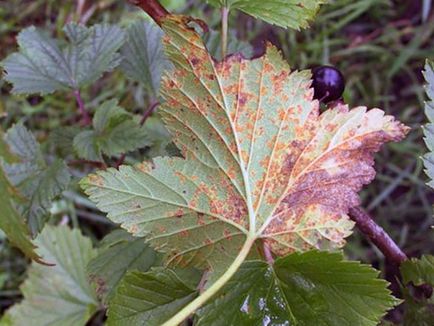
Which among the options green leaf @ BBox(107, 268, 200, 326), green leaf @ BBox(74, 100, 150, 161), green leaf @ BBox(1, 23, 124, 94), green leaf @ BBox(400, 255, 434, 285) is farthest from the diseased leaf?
green leaf @ BBox(1, 23, 124, 94)

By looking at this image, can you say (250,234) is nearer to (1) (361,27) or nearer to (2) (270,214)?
(2) (270,214)

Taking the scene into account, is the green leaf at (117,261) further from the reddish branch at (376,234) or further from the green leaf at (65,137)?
the reddish branch at (376,234)

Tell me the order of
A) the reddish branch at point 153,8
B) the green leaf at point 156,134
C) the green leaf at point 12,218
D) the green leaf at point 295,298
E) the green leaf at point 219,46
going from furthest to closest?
the green leaf at point 156,134 → the green leaf at point 219,46 → the reddish branch at point 153,8 → the green leaf at point 295,298 → the green leaf at point 12,218

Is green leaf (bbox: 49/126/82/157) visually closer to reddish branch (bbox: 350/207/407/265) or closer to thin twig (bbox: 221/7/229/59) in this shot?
thin twig (bbox: 221/7/229/59)

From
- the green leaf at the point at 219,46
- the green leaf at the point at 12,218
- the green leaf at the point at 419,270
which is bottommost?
the green leaf at the point at 419,270

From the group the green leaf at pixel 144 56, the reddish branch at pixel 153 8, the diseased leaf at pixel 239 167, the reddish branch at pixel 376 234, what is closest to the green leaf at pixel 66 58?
the green leaf at pixel 144 56

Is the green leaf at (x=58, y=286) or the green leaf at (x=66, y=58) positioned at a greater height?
the green leaf at (x=66, y=58)
